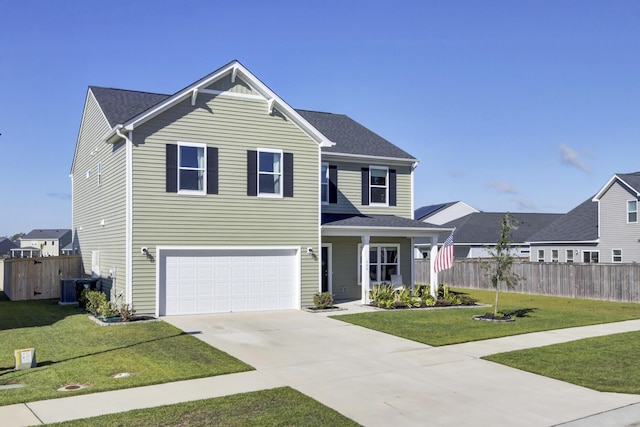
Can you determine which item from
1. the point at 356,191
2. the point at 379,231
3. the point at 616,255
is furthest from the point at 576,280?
the point at 356,191

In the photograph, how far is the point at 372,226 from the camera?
67.2 ft

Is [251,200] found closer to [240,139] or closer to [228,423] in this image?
[240,139]

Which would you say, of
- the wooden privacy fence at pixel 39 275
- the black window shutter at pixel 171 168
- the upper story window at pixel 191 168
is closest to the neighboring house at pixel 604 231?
the upper story window at pixel 191 168

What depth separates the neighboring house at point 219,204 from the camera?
679 inches

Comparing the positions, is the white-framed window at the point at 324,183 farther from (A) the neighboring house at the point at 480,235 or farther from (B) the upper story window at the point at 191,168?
(A) the neighboring house at the point at 480,235

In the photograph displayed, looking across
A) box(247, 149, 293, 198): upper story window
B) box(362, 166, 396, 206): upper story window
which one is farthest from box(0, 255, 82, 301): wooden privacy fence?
box(362, 166, 396, 206): upper story window

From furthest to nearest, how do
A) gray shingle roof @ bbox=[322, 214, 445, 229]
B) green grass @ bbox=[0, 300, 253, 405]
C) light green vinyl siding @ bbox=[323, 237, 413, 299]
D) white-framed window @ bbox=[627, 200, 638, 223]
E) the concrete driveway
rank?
1. white-framed window @ bbox=[627, 200, 638, 223]
2. light green vinyl siding @ bbox=[323, 237, 413, 299]
3. gray shingle roof @ bbox=[322, 214, 445, 229]
4. green grass @ bbox=[0, 300, 253, 405]
5. the concrete driveway

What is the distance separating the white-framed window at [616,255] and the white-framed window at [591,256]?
1223mm

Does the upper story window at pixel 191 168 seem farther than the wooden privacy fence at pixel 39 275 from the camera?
No

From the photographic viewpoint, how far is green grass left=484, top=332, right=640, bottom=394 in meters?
10.0

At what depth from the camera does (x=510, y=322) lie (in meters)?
17.1

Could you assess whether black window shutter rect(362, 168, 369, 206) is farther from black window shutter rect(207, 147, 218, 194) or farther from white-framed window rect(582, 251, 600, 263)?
white-framed window rect(582, 251, 600, 263)

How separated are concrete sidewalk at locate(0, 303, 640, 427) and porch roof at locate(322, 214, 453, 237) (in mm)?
6174

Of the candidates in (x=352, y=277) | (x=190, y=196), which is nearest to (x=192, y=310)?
(x=190, y=196)
